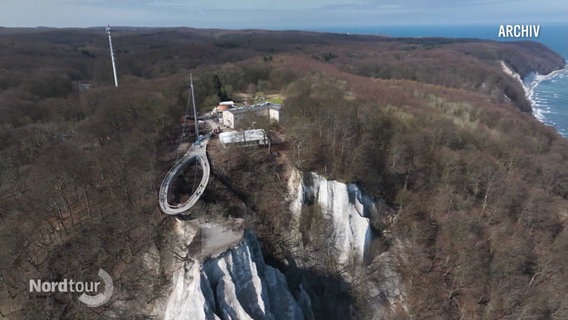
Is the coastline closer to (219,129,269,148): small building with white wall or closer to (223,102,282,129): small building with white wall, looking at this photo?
(223,102,282,129): small building with white wall

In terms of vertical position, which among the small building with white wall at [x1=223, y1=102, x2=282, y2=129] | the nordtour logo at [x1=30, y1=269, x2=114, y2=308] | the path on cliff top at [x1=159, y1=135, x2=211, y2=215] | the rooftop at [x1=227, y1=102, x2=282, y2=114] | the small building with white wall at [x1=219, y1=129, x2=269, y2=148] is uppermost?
the rooftop at [x1=227, y1=102, x2=282, y2=114]

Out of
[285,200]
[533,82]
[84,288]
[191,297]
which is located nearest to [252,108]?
[285,200]

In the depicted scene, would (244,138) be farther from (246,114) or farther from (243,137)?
(246,114)

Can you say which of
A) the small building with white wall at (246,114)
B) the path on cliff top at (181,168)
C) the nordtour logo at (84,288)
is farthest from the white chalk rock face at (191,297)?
the small building with white wall at (246,114)

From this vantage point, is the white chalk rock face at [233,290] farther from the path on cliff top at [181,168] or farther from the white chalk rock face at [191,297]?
the path on cliff top at [181,168]

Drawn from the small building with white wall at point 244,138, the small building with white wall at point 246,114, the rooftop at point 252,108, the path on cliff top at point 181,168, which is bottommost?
the path on cliff top at point 181,168

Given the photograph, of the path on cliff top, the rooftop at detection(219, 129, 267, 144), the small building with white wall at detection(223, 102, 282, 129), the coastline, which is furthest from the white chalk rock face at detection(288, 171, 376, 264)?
the coastline
